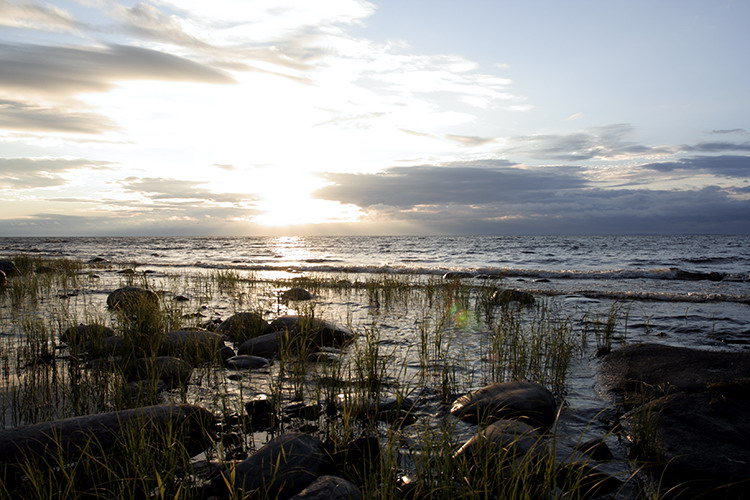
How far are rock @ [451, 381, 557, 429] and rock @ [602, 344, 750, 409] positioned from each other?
42.6 inches

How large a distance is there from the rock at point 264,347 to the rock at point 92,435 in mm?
3231

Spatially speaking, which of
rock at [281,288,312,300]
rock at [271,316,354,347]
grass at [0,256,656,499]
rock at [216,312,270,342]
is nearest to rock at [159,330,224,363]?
grass at [0,256,656,499]

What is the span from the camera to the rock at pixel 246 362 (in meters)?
6.93

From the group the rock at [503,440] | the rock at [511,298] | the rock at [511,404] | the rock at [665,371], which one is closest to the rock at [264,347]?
the rock at [511,404]

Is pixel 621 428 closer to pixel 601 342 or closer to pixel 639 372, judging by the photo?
pixel 639 372

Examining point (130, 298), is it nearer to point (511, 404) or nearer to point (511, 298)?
point (511, 404)

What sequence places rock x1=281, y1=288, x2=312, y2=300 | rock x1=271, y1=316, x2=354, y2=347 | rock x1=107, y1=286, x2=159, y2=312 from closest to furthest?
rock x1=271, y1=316, x2=354, y2=347
rock x1=107, y1=286, x2=159, y2=312
rock x1=281, y1=288, x2=312, y2=300

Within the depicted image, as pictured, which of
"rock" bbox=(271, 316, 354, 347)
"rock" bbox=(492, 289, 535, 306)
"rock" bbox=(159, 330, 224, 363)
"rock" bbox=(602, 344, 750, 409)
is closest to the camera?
"rock" bbox=(602, 344, 750, 409)

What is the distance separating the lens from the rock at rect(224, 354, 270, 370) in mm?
6926

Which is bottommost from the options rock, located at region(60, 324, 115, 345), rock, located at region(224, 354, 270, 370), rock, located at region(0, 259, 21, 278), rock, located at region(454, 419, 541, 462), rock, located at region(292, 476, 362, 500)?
rock, located at region(224, 354, 270, 370)

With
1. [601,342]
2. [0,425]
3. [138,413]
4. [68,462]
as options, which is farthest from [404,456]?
[601,342]

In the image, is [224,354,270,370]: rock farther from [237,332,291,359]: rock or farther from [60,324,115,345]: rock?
[60,324,115,345]: rock

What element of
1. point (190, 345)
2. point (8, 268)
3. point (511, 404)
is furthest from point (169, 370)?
point (8, 268)

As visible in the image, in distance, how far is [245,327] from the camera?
8.88 metres
